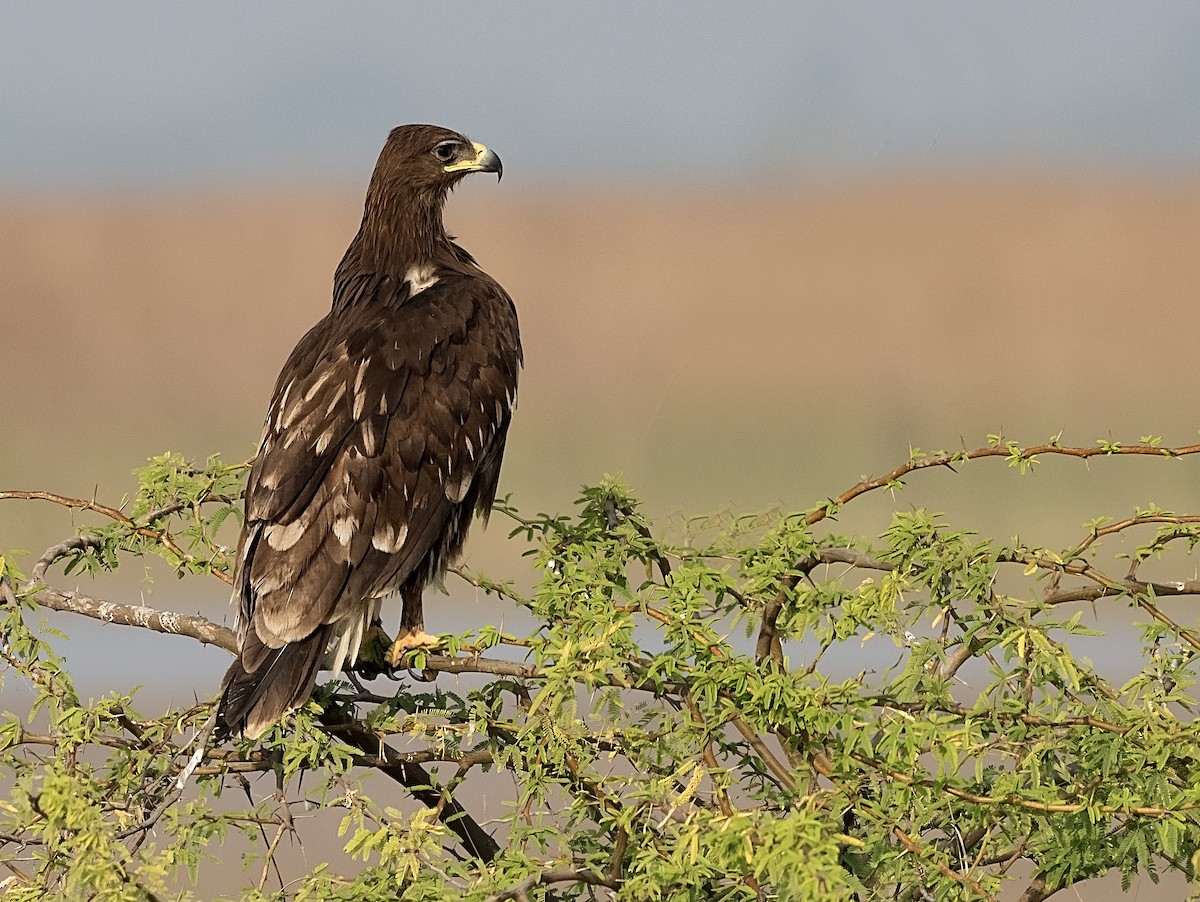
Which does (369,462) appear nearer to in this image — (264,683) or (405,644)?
(405,644)

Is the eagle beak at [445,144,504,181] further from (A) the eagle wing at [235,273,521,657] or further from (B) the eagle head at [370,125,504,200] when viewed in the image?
(A) the eagle wing at [235,273,521,657]

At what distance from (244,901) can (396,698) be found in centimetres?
56

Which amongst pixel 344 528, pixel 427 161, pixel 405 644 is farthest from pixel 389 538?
pixel 427 161

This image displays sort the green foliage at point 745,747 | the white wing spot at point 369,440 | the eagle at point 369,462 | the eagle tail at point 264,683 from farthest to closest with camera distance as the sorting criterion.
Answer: the white wing spot at point 369,440 → the eagle at point 369,462 → the eagle tail at point 264,683 → the green foliage at point 745,747

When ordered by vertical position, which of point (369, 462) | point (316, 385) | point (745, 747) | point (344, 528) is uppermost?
point (316, 385)

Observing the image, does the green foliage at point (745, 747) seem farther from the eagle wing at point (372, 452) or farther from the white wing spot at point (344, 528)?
the white wing spot at point (344, 528)

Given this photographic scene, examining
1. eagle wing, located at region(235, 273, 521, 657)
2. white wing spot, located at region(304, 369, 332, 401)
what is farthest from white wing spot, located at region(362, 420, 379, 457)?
white wing spot, located at region(304, 369, 332, 401)

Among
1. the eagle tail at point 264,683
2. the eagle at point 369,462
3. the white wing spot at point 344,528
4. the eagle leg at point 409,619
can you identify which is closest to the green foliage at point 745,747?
the eagle tail at point 264,683

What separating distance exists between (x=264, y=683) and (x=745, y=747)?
980mm

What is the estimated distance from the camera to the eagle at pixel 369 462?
135 inches

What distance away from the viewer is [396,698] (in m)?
2.96

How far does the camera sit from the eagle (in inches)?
135

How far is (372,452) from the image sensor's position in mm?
3822

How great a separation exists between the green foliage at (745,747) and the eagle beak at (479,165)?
2.16 m
